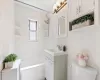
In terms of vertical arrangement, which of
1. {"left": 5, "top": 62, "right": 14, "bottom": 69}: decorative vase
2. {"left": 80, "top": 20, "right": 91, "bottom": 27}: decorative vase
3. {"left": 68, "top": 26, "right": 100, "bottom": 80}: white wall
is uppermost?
{"left": 80, "top": 20, "right": 91, "bottom": 27}: decorative vase

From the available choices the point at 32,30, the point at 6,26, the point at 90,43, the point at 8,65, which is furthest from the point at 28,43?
the point at 90,43

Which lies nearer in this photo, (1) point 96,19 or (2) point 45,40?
(1) point 96,19

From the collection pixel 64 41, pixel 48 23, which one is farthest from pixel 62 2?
pixel 48 23

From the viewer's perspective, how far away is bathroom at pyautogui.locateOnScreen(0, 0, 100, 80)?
4.94ft

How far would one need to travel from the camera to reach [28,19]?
3.78 m

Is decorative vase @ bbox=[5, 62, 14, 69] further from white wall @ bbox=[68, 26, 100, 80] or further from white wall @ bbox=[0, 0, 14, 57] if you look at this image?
white wall @ bbox=[68, 26, 100, 80]

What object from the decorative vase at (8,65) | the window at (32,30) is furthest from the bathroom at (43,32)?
the decorative vase at (8,65)

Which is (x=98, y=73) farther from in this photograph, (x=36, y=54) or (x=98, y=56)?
(x=36, y=54)

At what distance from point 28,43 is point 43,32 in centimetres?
82

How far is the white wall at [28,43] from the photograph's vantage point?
11.2ft

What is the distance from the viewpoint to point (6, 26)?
7.39ft

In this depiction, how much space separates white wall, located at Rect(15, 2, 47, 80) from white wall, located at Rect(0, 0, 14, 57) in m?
1.04

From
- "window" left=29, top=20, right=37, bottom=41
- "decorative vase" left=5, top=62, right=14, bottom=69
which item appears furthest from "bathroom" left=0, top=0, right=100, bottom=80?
"decorative vase" left=5, top=62, right=14, bottom=69

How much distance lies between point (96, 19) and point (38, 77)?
9.21ft
